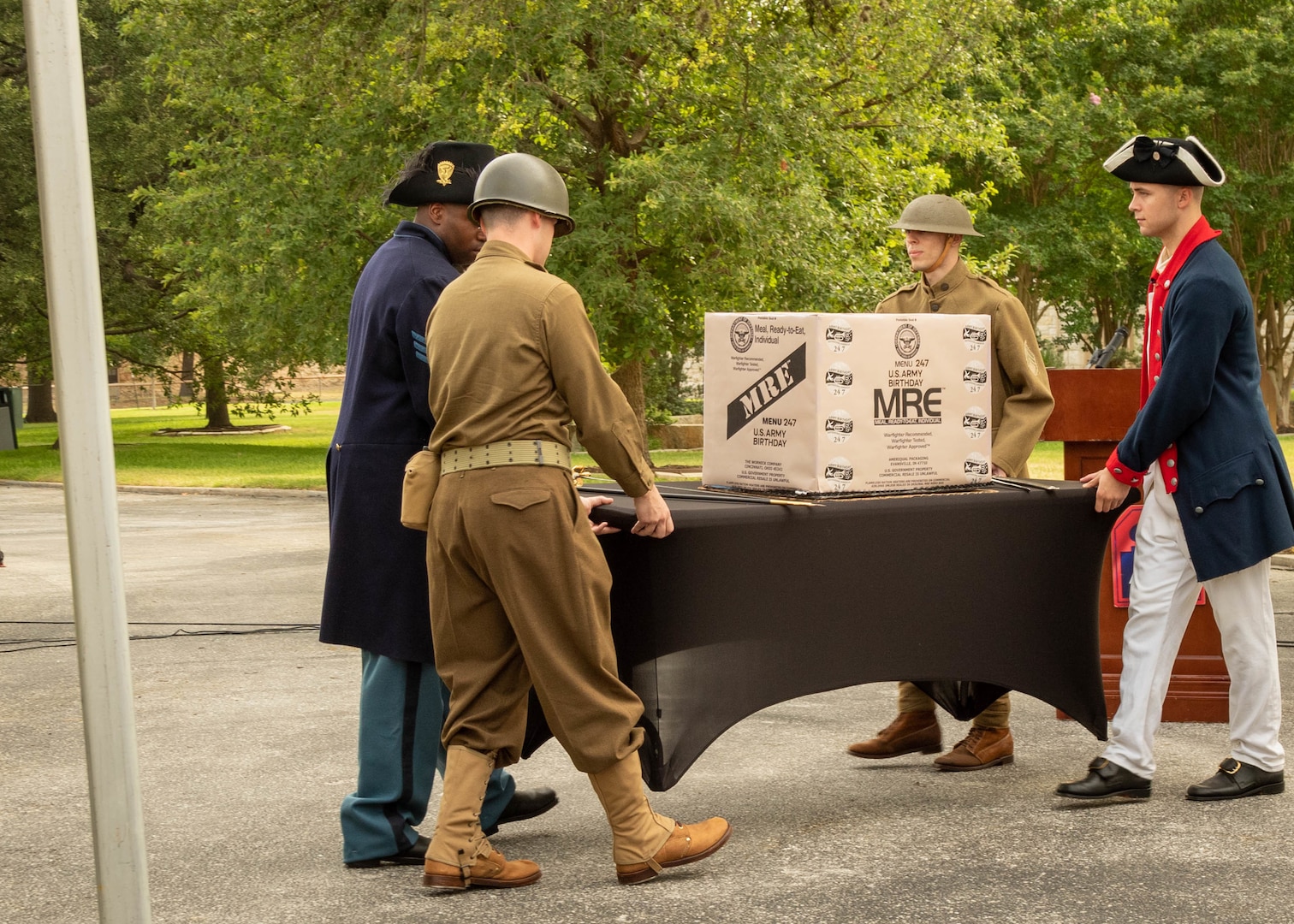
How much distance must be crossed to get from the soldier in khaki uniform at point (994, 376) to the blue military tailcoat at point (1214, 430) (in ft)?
1.73

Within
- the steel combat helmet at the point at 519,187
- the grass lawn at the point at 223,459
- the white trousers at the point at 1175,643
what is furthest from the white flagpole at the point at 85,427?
the grass lawn at the point at 223,459

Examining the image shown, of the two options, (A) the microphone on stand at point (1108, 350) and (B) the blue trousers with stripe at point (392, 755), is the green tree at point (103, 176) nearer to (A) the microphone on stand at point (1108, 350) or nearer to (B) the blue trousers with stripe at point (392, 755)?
(A) the microphone on stand at point (1108, 350)

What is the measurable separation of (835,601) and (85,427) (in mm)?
2481

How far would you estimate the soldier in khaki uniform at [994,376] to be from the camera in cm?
525

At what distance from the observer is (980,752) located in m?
5.30

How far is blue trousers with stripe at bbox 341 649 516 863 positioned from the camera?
4.25m

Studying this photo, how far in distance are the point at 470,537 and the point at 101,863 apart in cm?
148

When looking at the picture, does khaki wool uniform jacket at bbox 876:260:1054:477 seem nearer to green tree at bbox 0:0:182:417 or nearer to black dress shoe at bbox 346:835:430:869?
black dress shoe at bbox 346:835:430:869

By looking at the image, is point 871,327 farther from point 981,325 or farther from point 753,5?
point 753,5

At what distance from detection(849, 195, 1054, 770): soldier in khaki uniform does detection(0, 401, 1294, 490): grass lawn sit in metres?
11.0

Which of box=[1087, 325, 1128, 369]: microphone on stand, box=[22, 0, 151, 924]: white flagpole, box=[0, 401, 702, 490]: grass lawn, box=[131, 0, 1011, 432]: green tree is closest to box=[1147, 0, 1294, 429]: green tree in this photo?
box=[131, 0, 1011, 432]: green tree

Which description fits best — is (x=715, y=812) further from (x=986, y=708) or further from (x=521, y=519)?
(x=521, y=519)

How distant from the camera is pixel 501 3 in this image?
52.1ft

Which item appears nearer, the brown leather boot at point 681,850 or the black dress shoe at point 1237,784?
the brown leather boot at point 681,850
